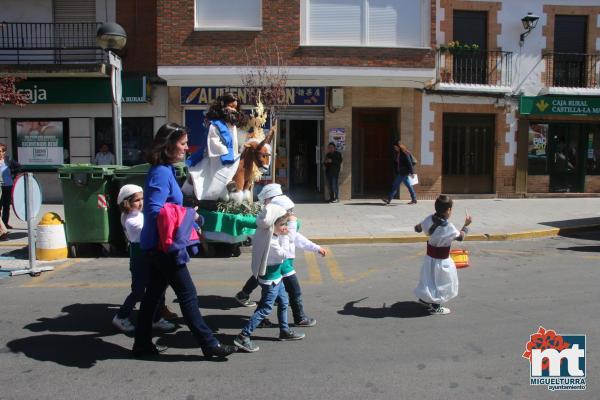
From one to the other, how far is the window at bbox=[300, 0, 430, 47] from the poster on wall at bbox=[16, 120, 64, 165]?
765 centimetres

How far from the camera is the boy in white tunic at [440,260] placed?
17.6ft

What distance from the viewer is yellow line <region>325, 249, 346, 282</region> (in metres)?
7.06

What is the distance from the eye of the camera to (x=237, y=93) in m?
15.1

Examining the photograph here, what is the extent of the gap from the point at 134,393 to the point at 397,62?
12.4 metres

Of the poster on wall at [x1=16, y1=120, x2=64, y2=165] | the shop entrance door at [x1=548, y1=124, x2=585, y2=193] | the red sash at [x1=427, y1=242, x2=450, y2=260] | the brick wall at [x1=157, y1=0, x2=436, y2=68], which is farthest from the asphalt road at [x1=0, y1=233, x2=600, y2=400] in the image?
the shop entrance door at [x1=548, y1=124, x2=585, y2=193]

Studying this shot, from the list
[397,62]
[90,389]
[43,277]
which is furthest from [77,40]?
[90,389]

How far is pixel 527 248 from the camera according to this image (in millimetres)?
9242

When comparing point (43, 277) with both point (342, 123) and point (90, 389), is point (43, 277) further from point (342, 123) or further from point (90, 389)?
point (342, 123)

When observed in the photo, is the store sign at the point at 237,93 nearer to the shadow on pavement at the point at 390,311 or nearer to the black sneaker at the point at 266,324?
the shadow on pavement at the point at 390,311

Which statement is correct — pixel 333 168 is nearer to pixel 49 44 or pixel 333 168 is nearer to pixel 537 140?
pixel 537 140

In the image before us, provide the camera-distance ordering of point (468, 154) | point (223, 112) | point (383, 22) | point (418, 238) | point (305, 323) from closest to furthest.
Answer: point (305, 323) → point (223, 112) → point (418, 238) → point (383, 22) → point (468, 154)

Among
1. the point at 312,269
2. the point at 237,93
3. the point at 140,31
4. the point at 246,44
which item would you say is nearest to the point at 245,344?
the point at 312,269

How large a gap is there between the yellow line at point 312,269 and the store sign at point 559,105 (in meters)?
10.7

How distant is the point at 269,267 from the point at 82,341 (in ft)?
5.79
